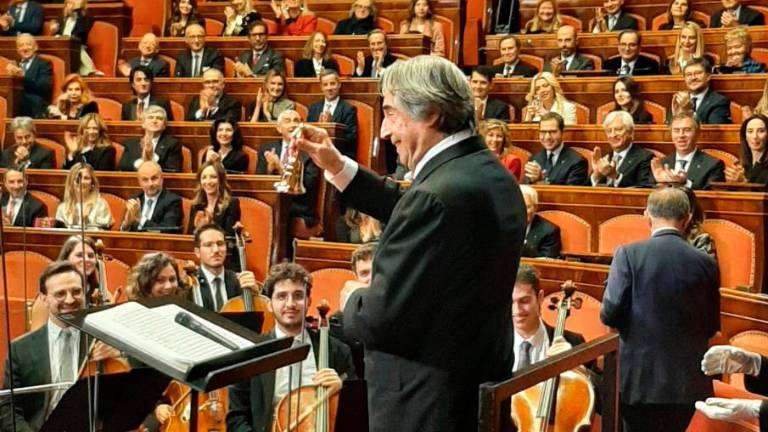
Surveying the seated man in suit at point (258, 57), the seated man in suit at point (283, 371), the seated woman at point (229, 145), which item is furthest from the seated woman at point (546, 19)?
the seated man in suit at point (283, 371)

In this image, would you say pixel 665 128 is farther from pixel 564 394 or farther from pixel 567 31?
pixel 564 394

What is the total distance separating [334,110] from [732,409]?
328 centimetres

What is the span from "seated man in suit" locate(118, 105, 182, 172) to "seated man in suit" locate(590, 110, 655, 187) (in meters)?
1.94

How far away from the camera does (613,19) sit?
221 inches

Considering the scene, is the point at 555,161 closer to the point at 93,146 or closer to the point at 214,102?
the point at 214,102

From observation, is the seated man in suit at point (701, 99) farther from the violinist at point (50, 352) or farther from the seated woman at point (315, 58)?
the violinist at point (50, 352)

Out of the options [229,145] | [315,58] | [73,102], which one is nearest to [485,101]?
[315,58]

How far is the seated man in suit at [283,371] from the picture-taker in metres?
2.33

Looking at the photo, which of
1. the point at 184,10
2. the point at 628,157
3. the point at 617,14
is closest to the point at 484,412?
the point at 628,157

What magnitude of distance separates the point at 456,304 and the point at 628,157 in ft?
9.55

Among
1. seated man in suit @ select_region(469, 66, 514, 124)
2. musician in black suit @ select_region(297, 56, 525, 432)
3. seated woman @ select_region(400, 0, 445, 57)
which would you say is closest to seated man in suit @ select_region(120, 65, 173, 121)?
seated woman @ select_region(400, 0, 445, 57)

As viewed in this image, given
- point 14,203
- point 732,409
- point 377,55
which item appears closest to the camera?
point 732,409

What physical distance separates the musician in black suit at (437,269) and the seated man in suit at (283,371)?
34.4 inches

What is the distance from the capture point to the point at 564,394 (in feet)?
7.38
